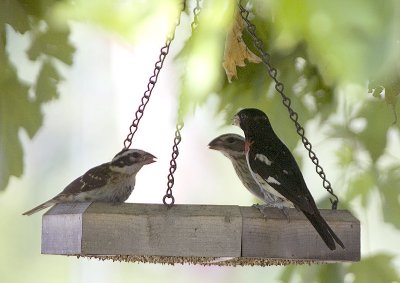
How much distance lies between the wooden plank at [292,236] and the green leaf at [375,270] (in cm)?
58

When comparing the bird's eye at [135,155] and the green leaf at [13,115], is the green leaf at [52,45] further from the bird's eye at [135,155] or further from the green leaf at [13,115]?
the bird's eye at [135,155]

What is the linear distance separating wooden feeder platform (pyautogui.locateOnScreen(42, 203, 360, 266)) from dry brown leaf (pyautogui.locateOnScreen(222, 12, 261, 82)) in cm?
60

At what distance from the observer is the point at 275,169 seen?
2.14 meters

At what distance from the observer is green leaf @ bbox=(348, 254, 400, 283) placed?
8.50 feet

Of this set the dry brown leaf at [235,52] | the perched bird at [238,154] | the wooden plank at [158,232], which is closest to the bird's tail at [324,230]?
the wooden plank at [158,232]

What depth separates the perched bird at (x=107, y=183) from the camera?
2139mm

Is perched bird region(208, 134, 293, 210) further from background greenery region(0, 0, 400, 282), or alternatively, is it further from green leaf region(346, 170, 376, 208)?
green leaf region(346, 170, 376, 208)

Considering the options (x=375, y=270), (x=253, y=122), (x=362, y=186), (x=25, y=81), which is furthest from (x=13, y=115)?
(x=375, y=270)

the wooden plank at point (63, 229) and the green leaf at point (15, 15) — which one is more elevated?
the green leaf at point (15, 15)

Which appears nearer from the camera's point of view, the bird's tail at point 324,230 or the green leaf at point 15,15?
the bird's tail at point 324,230

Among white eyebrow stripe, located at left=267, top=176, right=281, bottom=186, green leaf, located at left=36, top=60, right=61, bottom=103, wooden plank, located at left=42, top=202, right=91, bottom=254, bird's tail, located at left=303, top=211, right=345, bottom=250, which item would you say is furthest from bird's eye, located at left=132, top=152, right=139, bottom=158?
green leaf, located at left=36, top=60, right=61, bottom=103

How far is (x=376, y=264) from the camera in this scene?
2.65 m

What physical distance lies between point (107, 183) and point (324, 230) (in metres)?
0.55

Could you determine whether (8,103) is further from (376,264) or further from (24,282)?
(24,282)
